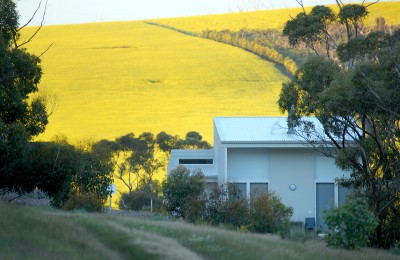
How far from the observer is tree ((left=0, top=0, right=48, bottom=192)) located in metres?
27.8

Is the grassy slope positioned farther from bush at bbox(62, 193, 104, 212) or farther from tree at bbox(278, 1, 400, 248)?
bush at bbox(62, 193, 104, 212)

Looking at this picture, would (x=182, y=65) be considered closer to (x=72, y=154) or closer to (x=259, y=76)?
(x=259, y=76)

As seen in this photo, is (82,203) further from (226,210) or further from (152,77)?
(152,77)

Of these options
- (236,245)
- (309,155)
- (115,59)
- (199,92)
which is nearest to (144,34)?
(115,59)

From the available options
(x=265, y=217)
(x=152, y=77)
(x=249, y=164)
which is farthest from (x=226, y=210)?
(x=152, y=77)

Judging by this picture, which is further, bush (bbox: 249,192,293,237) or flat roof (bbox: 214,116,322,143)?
flat roof (bbox: 214,116,322,143)

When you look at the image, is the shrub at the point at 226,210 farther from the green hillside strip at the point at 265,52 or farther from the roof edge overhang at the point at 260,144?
the green hillside strip at the point at 265,52

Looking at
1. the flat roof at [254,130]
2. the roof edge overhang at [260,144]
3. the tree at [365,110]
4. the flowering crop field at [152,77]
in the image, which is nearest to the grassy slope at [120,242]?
the tree at [365,110]

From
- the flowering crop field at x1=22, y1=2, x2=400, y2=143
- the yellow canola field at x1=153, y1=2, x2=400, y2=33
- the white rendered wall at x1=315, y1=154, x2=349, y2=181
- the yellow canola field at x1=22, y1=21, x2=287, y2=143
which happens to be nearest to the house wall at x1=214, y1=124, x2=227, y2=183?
the white rendered wall at x1=315, y1=154, x2=349, y2=181

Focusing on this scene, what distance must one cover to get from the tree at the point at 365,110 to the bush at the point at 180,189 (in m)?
5.92

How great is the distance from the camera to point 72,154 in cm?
3092

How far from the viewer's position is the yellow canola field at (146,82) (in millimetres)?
79438

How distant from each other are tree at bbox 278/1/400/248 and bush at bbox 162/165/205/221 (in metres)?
5.92

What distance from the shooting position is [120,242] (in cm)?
1661
